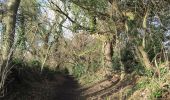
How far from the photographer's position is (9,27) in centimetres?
1461

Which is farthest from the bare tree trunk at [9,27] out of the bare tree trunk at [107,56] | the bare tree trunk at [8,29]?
the bare tree trunk at [107,56]

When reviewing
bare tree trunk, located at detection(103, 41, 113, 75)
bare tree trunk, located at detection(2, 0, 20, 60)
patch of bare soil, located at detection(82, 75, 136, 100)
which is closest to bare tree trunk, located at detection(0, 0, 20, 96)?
bare tree trunk, located at detection(2, 0, 20, 60)

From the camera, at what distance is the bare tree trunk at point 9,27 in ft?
46.5

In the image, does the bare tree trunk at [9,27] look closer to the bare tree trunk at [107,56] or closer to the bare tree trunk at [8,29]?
the bare tree trunk at [8,29]

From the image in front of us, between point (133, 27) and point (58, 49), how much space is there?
34.8 metres

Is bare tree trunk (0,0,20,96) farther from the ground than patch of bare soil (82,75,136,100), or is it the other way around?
bare tree trunk (0,0,20,96)

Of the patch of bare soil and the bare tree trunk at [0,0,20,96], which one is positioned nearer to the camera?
the bare tree trunk at [0,0,20,96]

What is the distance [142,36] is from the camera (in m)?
16.1

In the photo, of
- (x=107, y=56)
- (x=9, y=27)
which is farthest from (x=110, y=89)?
(x=107, y=56)

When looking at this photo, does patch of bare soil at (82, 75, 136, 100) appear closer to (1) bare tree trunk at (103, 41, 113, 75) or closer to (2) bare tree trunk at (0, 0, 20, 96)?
(1) bare tree trunk at (103, 41, 113, 75)

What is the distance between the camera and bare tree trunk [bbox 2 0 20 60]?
14188mm

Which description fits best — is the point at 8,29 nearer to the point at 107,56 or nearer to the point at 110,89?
the point at 110,89

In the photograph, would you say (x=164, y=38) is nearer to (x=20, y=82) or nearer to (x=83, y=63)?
(x=20, y=82)

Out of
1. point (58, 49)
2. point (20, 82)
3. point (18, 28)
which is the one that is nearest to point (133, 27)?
point (20, 82)
